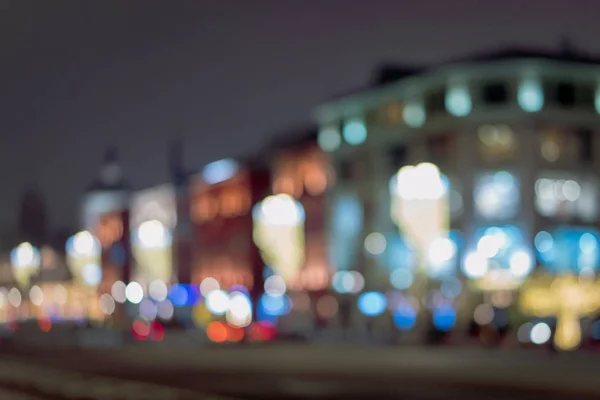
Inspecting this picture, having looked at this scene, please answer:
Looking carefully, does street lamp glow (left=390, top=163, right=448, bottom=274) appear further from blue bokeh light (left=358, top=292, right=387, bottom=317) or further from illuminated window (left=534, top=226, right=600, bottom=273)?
blue bokeh light (left=358, top=292, right=387, bottom=317)

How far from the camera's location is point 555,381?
85.0 feet

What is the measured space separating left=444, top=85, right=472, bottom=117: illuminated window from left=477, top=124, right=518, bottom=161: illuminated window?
5.21ft

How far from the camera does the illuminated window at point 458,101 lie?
237 feet

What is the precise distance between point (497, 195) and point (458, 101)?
647 centimetres

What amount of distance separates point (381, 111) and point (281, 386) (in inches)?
2256

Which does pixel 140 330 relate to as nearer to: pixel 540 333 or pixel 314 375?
pixel 540 333

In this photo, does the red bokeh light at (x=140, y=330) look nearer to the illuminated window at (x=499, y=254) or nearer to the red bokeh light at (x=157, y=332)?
the red bokeh light at (x=157, y=332)

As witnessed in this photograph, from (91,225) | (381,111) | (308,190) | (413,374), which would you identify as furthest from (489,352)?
(91,225)

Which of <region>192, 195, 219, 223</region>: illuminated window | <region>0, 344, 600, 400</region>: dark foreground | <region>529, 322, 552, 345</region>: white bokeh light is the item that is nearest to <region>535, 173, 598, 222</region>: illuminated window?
<region>0, 344, 600, 400</region>: dark foreground

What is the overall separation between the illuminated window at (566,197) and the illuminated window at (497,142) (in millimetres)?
2645

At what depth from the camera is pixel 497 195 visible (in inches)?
2795

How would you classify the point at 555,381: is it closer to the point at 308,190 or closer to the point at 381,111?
the point at 381,111

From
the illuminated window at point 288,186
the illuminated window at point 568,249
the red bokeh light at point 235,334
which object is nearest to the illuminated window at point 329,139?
the illuminated window at point 288,186

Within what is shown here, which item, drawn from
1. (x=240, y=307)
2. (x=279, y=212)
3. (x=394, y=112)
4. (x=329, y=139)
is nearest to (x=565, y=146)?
(x=394, y=112)
